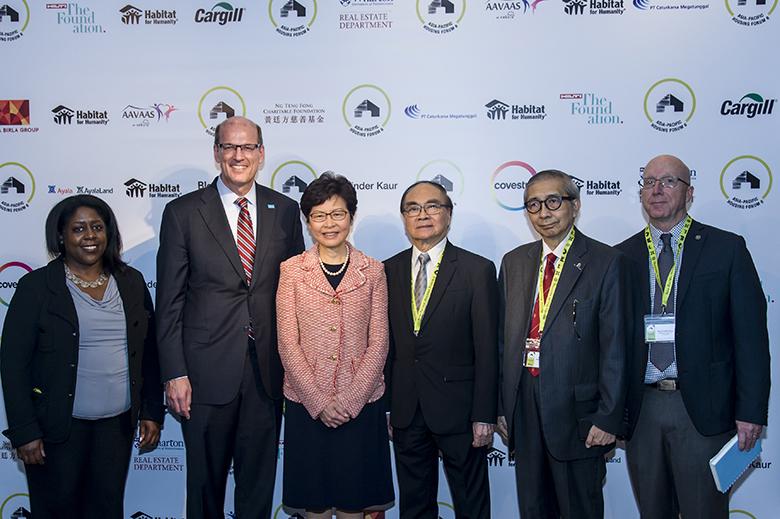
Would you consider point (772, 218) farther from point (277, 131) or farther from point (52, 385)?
point (52, 385)

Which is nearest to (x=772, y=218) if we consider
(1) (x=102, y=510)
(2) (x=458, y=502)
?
(2) (x=458, y=502)

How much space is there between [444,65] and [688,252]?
185 cm

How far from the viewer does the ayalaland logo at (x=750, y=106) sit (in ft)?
13.2

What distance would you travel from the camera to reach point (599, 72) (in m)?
4.11

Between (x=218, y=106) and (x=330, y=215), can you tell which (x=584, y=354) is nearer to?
(x=330, y=215)

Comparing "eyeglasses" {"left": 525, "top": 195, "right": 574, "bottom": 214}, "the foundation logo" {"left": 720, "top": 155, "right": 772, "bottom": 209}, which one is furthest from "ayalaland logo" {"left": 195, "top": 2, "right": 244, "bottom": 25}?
"the foundation logo" {"left": 720, "top": 155, "right": 772, "bottom": 209}

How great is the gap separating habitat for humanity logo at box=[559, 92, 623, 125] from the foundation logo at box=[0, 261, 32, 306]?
3.51 m

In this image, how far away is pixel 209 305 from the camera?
3.17 m

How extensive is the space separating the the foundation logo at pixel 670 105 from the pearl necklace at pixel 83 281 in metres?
3.15

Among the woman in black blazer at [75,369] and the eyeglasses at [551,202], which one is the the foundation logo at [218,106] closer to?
the woman in black blazer at [75,369]

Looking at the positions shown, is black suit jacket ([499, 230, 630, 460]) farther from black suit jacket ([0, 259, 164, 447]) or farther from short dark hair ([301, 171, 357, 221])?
black suit jacket ([0, 259, 164, 447])

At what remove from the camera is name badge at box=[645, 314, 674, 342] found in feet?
9.98

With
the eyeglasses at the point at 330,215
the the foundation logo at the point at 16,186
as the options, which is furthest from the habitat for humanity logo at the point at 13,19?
the eyeglasses at the point at 330,215

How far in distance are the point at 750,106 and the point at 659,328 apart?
1805mm
